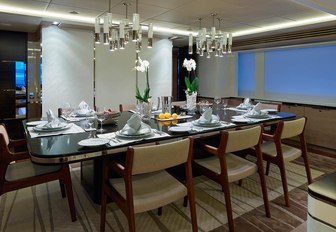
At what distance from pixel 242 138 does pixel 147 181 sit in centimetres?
87

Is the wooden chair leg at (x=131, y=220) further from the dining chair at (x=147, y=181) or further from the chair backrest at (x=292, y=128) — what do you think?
the chair backrest at (x=292, y=128)

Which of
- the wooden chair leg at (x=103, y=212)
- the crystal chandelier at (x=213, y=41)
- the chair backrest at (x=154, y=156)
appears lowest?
the wooden chair leg at (x=103, y=212)

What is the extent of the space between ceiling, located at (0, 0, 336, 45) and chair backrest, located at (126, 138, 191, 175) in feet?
7.04

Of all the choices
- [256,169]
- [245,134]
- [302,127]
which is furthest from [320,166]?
[245,134]

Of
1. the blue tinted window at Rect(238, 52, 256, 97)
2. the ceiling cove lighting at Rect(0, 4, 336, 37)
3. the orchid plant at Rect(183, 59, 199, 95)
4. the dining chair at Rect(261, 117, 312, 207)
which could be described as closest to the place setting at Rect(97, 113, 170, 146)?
the dining chair at Rect(261, 117, 312, 207)

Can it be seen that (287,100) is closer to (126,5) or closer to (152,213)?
(126,5)

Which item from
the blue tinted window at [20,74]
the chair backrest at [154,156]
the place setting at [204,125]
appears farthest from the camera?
the blue tinted window at [20,74]

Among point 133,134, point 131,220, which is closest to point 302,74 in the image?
point 133,134

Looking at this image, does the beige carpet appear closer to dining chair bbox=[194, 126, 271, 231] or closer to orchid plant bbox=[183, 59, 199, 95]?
dining chair bbox=[194, 126, 271, 231]

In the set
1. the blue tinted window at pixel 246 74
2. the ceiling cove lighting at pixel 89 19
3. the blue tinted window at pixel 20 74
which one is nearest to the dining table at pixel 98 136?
the ceiling cove lighting at pixel 89 19

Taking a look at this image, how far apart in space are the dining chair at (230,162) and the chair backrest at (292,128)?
384 mm

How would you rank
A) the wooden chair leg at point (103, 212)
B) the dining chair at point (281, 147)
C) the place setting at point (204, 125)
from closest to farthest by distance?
1. the wooden chair leg at point (103, 212)
2. the place setting at point (204, 125)
3. the dining chair at point (281, 147)

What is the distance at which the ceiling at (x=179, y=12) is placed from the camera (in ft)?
10.4

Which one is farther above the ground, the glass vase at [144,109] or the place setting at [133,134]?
the glass vase at [144,109]
